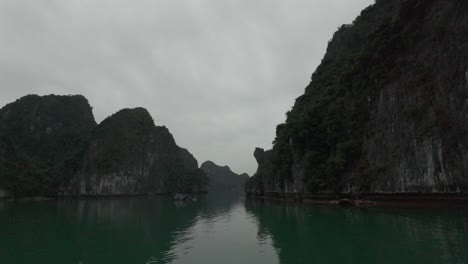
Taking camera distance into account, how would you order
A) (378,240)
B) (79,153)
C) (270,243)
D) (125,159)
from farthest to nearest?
1. (79,153)
2. (125,159)
3. (270,243)
4. (378,240)

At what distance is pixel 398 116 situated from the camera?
36469mm

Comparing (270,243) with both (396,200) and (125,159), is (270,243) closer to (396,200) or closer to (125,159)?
(396,200)

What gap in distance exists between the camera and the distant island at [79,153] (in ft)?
392

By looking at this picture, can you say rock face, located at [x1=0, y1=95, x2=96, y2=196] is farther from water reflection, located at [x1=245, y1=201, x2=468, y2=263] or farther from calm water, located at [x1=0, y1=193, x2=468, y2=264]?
water reflection, located at [x1=245, y1=201, x2=468, y2=263]

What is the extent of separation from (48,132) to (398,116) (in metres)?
153

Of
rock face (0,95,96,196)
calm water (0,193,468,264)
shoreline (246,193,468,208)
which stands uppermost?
rock face (0,95,96,196)

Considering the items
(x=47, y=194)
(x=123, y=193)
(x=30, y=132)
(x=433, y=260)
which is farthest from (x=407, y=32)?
(x=30, y=132)

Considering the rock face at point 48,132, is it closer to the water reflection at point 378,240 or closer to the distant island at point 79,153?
the distant island at point 79,153

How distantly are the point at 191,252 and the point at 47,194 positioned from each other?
407 feet

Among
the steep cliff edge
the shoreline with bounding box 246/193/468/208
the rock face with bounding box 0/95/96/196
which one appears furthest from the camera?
the rock face with bounding box 0/95/96/196

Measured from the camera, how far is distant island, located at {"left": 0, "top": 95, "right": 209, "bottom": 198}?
119 metres

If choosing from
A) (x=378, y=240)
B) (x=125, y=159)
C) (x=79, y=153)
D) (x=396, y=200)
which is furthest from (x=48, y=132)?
(x=378, y=240)

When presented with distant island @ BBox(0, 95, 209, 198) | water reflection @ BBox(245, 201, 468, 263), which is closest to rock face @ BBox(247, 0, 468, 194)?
water reflection @ BBox(245, 201, 468, 263)

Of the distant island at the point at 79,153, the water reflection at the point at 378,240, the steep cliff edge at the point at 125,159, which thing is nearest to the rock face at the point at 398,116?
the water reflection at the point at 378,240
